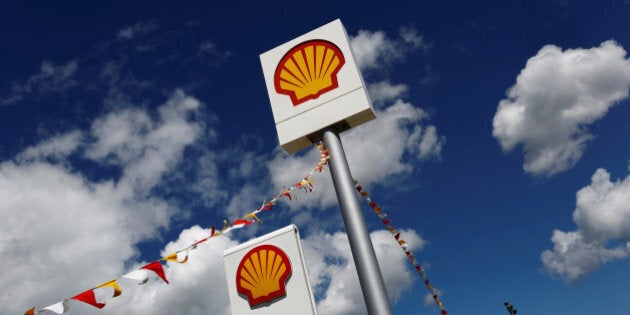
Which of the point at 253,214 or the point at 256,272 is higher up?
the point at 253,214

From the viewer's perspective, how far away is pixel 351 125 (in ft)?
23.7

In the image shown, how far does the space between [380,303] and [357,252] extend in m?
0.71

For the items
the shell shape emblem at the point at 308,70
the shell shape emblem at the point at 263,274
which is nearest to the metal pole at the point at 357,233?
the shell shape emblem at the point at 308,70

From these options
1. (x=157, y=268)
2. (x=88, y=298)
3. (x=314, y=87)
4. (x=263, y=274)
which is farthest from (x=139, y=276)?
(x=314, y=87)

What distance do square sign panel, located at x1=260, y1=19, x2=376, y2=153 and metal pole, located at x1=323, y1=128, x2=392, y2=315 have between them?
1.08ft

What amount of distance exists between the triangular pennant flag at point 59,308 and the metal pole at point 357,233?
13.0 feet

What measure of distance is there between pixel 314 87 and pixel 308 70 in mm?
363

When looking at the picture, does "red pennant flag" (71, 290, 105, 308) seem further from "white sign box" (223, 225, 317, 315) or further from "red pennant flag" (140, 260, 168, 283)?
"white sign box" (223, 225, 317, 315)

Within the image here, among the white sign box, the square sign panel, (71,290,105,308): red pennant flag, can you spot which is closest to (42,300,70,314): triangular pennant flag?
(71,290,105,308): red pennant flag

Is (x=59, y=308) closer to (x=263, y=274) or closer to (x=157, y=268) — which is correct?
(x=157, y=268)

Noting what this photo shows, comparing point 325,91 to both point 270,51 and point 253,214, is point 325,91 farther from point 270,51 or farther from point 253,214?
point 253,214

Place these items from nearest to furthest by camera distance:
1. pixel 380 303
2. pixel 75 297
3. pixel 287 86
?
pixel 380 303, pixel 75 297, pixel 287 86

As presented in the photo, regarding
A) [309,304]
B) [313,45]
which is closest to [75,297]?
[309,304]

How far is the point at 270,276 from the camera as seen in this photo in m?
6.39
